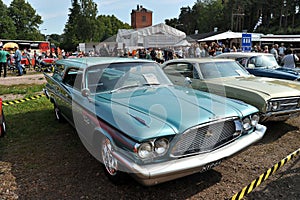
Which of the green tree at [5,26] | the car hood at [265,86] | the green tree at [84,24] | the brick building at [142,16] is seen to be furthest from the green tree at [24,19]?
the car hood at [265,86]

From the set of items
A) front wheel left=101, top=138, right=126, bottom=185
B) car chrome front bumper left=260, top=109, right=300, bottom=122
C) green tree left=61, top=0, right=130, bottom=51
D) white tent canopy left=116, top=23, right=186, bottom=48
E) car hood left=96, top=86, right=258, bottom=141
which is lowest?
front wheel left=101, top=138, right=126, bottom=185

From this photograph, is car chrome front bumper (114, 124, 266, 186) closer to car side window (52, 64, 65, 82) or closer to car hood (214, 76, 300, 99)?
car hood (214, 76, 300, 99)

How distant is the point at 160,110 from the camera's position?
3145 millimetres

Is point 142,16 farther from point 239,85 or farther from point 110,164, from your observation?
point 110,164

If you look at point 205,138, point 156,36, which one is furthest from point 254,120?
point 156,36

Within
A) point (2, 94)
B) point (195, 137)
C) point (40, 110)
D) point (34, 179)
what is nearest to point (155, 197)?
point (195, 137)

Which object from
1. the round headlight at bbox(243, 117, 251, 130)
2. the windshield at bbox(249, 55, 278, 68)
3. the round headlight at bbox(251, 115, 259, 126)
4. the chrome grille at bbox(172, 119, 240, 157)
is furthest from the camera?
the windshield at bbox(249, 55, 278, 68)

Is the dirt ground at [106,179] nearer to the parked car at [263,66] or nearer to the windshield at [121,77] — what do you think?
the windshield at [121,77]

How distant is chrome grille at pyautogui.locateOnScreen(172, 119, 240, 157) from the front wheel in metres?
0.78

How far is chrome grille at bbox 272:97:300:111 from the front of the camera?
16.0ft

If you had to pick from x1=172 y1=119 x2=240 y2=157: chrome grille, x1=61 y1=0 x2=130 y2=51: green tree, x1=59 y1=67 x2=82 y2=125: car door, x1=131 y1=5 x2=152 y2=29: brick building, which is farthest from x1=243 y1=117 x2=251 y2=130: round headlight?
x1=131 y1=5 x2=152 y2=29: brick building

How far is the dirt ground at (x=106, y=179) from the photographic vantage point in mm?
3127

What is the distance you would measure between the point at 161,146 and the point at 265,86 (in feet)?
11.9

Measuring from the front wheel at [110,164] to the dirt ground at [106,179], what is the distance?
15 cm
